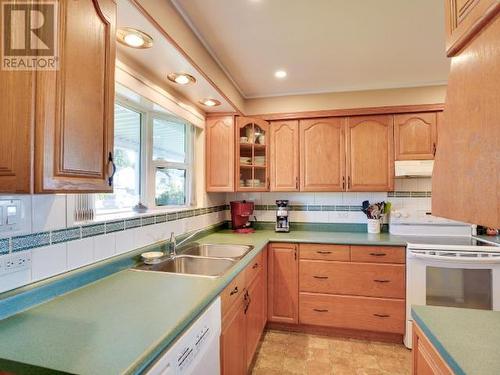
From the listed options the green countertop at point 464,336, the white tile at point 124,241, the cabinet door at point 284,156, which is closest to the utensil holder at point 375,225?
the cabinet door at point 284,156

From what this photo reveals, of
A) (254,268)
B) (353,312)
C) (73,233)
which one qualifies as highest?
(73,233)

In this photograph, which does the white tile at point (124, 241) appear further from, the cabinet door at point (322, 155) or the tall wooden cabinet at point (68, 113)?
the cabinet door at point (322, 155)

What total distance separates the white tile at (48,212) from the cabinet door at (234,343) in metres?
0.94

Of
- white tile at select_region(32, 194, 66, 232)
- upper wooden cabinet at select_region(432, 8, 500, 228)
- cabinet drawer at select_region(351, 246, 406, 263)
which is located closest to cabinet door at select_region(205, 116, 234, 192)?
cabinet drawer at select_region(351, 246, 406, 263)

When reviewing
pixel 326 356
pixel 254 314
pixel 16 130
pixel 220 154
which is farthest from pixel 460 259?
pixel 16 130

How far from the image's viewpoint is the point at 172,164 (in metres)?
2.34

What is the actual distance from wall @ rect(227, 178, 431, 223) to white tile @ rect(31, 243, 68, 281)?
218 centimetres

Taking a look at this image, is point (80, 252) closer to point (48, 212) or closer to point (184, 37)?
point (48, 212)

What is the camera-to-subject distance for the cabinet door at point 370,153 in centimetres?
271

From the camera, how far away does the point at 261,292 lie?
2.37 m

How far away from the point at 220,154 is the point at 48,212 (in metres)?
1.75

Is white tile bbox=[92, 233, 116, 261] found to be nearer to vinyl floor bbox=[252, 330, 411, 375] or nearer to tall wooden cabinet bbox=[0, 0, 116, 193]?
tall wooden cabinet bbox=[0, 0, 116, 193]

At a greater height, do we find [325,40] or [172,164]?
[325,40]

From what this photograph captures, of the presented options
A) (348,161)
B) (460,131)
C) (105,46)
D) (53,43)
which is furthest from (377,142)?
(53,43)
